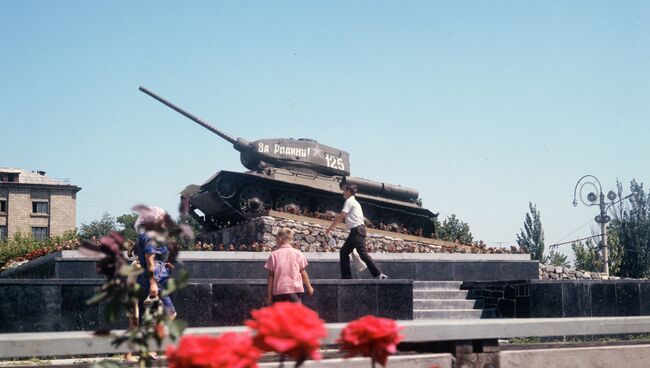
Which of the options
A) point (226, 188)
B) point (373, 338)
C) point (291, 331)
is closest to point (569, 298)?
point (373, 338)

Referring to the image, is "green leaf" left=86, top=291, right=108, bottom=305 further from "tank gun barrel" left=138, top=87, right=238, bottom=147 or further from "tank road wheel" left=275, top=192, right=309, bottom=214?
"tank gun barrel" left=138, top=87, right=238, bottom=147

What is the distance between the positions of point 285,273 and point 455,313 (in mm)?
6915

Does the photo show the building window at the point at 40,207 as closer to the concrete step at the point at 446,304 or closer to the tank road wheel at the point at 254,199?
the tank road wheel at the point at 254,199

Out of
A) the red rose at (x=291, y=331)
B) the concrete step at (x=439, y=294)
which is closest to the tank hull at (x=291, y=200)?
the concrete step at (x=439, y=294)

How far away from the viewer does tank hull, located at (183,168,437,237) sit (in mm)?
23641

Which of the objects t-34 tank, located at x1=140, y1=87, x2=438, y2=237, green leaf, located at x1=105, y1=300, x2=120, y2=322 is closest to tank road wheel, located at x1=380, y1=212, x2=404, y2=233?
t-34 tank, located at x1=140, y1=87, x2=438, y2=237

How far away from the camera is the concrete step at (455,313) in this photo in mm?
13758

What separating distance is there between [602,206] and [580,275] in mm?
10110

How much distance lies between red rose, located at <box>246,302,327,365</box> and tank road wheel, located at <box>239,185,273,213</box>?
70.2ft

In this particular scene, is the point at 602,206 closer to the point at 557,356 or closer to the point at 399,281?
the point at 399,281

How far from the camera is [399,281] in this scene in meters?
11.5

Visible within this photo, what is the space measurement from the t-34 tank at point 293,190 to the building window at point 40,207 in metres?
57.4

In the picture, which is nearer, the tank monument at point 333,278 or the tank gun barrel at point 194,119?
the tank monument at point 333,278

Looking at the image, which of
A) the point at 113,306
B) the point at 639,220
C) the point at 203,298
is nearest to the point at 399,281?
the point at 203,298
